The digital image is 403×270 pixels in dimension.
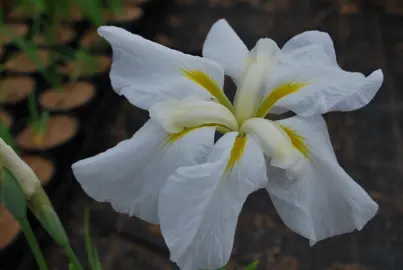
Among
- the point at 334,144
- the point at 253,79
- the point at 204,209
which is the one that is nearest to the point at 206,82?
the point at 253,79

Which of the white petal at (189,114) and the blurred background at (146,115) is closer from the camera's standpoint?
the white petal at (189,114)

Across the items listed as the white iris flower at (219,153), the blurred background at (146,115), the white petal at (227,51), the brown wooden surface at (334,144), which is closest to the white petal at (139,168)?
the white iris flower at (219,153)

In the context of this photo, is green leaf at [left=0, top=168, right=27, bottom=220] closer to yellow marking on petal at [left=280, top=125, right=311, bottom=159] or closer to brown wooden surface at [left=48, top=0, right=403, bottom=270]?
yellow marking on petal at [left=280, top=125, right=311, bottom=159]

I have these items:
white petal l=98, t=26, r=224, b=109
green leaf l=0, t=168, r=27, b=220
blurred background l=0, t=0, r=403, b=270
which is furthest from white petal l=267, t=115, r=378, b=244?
blurred background l=0, t=0, r=403, b=270

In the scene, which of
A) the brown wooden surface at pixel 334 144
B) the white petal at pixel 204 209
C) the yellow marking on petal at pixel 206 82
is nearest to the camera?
the white petal at pixel 204 209

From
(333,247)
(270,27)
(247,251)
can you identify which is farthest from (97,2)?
(333,247)

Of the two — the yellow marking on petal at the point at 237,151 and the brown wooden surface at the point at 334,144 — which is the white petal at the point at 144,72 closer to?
the yellow marking on petal at the point at 237,151
